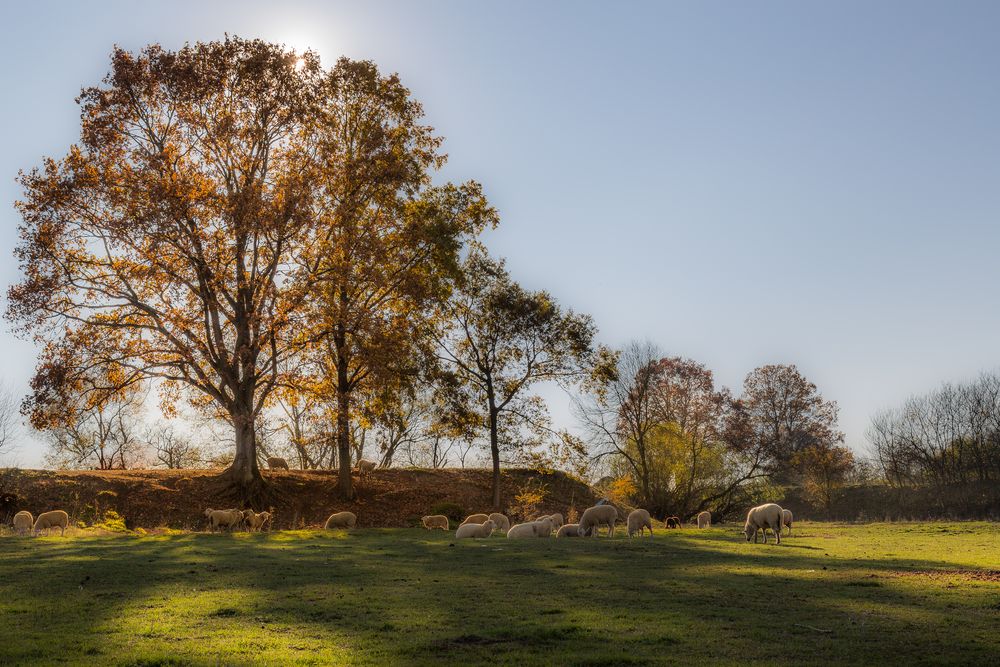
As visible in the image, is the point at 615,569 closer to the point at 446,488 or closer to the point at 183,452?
the point at 446,488

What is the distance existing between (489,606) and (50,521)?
2180 cm

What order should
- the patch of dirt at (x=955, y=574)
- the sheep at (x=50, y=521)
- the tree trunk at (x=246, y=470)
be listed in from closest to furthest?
the patch of dirt at (x=955, y=574) → the sheep at (x=50, y=521) → the tree trunk at (x=246, y=470)

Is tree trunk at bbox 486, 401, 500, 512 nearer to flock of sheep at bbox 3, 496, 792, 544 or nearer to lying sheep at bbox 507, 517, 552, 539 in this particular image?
flock of sheep at bbox 3, 496, 792, 544

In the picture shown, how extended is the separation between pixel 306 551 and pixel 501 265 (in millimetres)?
28391

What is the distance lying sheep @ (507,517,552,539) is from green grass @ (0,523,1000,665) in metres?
5.61

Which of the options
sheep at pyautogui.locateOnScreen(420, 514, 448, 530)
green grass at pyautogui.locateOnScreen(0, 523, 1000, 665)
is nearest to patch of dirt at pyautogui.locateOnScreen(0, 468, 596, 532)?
sheep at pyautogui.locateOnScreen(420, 514, 448, 530)

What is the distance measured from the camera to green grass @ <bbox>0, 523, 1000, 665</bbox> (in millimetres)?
10719

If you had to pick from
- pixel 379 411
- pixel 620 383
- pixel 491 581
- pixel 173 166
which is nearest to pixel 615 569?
pixel 491 581

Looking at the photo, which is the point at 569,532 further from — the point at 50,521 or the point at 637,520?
the point at 50,521

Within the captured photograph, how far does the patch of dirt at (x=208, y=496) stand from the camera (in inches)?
1470

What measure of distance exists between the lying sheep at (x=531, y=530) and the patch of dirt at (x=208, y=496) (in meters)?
10.7

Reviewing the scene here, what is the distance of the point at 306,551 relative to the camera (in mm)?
24109

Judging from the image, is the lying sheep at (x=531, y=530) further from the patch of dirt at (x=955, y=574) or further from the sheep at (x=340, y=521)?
the patch of dirt at (x=955, y=574)

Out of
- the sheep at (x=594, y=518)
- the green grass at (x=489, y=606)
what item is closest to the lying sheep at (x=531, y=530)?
the sheep at (x=594, y=518)
